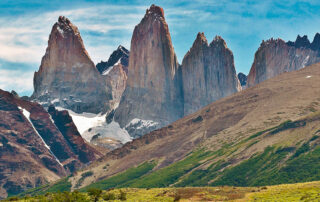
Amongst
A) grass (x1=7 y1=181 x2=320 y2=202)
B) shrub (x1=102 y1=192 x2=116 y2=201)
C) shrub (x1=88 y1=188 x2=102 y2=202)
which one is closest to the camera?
grass (x1=7 y1=181 x2=320 y2=202)

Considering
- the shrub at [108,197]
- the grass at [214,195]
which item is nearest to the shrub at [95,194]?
the grass at [214,195]

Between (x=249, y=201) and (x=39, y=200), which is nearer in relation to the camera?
(x=249, y=201)

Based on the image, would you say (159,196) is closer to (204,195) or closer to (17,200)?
(204,195)

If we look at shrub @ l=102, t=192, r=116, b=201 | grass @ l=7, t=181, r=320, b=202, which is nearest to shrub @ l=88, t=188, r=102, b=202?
grass @ l=7, t=181, r=320, b=202

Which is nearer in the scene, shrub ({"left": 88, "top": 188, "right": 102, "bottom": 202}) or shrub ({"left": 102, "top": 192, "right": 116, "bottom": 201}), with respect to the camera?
shrub ({"left": 102, "top": 192, "right": 116, "bottom": 201})

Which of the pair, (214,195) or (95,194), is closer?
(214,195)

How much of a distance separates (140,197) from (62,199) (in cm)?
2062

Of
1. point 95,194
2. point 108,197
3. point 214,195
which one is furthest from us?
point 95,194

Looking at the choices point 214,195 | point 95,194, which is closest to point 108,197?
point 95,194

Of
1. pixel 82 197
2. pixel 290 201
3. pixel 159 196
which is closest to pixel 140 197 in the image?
pixel 159 196

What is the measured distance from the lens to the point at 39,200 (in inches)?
5945

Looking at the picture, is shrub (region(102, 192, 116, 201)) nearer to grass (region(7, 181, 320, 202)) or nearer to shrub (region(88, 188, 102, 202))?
grass (region(7, 181, 320, 202))

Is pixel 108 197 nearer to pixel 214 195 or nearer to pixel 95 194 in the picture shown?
pixel 95 194

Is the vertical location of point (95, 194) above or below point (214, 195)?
above
